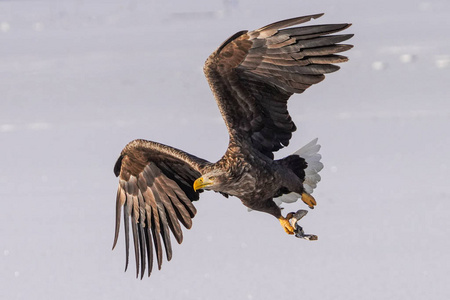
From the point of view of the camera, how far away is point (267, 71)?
251 inches

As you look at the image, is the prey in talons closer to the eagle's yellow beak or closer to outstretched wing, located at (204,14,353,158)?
outstretched wing, located at (204,14,353,158)

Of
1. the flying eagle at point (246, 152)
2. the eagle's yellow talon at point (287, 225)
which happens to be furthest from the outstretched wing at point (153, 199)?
the eagle's yellow talon at point (287, 225)

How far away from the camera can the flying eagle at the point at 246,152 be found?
622 cm

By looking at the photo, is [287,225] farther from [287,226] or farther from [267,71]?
[267,71]

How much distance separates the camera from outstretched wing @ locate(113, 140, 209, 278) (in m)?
7.12

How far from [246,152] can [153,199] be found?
95cm

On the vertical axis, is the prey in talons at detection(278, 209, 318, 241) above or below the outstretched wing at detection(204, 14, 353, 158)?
below

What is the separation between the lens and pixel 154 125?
9930 millimetres

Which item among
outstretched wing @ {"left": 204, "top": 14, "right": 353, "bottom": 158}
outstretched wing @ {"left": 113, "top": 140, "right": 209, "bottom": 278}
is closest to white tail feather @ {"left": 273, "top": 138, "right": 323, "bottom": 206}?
outstretched wing @ {"left": 204, "top": 14, "right": 353, "bottom": 158}

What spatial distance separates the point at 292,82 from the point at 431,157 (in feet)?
8.22

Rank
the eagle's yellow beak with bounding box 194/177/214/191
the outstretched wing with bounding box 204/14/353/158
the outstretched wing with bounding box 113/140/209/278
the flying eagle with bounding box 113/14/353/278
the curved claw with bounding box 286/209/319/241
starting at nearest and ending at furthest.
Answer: the outstretched wing with bounding box 204/14/353/158 → the flying eagle with bounding box 113/14/353/278 → the eagle's yellow beak with bounding box 194/177/214/191 → the curved claw with bounding box 286/209/319/241 → the outstretched wing with bounding box 113/140/209/278

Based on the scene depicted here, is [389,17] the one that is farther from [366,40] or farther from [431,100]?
[431,100]

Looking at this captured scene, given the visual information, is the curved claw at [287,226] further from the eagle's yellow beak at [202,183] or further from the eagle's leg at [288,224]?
the eagle's yellow beak at [202,183]

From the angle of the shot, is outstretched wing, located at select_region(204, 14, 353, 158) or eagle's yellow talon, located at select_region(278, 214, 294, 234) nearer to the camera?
A: outstretched wing, located at select_region(204, 14, 353, 158)
